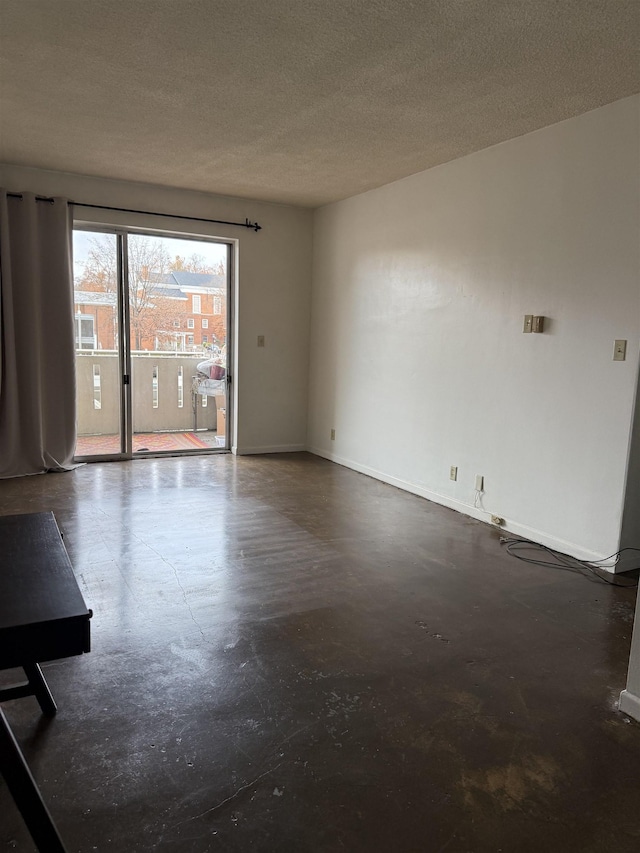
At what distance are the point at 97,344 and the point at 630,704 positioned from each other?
5161mm

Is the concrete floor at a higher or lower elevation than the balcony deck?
lower

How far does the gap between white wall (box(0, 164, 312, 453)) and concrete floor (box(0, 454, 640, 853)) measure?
9.07 ft

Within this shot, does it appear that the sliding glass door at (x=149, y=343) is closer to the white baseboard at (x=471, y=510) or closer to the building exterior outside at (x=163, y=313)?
the building exterior outside at (x=163, y=313)

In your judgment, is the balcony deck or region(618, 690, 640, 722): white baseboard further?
the balcony deck

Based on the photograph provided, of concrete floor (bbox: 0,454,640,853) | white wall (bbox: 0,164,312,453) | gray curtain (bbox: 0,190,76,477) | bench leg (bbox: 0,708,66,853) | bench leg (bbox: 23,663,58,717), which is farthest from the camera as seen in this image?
white wall (bbox: 0,164,312,453)

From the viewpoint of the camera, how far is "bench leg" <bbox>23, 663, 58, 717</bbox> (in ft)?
6.25

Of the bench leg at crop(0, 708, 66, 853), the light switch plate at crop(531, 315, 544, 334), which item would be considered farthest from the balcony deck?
the bench leg at crop(0, 708, 66, 853)

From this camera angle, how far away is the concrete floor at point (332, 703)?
156cm

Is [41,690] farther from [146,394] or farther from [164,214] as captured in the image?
[164,214]

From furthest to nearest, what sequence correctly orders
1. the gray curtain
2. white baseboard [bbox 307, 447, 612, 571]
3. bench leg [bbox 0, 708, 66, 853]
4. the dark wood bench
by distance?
the gray curtain → white baseboard [bbox 307, 447, 612, 571] → bench leg [bbox 0, 708, 66, 853] → the dark wood bench

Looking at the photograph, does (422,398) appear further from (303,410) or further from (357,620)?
(357,620)

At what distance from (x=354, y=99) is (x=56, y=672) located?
319 centimetres

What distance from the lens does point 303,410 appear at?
666 centimetres

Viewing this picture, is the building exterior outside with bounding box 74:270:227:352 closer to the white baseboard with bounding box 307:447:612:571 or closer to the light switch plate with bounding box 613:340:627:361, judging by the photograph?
the white baseboard with bounding box 307:447:612:571
